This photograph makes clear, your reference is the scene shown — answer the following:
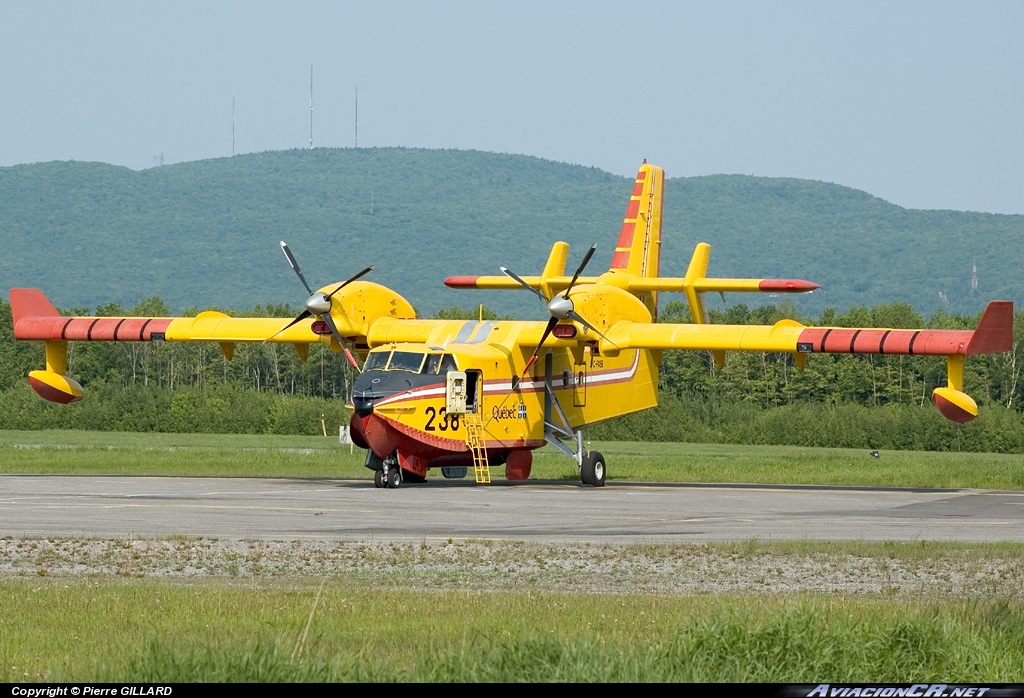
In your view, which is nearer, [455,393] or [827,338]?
[455,393]

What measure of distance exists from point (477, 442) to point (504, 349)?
7.43 ft

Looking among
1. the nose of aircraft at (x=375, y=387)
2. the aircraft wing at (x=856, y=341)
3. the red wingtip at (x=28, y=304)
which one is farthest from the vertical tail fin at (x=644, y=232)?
the red wingtip at (x=28, y=304)

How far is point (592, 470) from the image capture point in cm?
3225

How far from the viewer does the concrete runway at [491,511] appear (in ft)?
64.3

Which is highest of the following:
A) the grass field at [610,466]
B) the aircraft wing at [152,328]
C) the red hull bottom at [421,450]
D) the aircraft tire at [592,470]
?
the aircraft wing at [152,328]

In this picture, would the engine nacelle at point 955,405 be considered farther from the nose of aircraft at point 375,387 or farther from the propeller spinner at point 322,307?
the propeller spinner at point 322,307

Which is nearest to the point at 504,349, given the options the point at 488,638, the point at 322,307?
the point at 322,307

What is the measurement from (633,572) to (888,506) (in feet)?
37.4

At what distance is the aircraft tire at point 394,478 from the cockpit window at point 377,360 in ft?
7.13

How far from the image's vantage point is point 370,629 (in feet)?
36.6

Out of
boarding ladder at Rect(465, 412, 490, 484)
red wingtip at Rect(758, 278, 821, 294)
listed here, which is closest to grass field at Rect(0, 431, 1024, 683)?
boarding ladder at Rect(465, 412, 490, 484)

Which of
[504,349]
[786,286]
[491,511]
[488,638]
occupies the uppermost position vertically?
[786,286]

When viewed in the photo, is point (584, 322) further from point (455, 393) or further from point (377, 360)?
point (377, 360)

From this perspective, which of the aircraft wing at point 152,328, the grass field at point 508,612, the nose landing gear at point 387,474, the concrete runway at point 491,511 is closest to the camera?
the grass field at point 508,612
